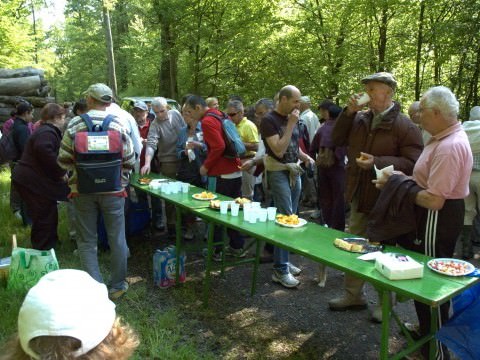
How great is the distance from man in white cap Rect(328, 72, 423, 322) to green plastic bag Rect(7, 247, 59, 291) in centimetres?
257

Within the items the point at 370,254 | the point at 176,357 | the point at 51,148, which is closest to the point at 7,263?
the point at 51,148

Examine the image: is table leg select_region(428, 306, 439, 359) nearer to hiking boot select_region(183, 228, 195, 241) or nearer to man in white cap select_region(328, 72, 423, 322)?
man in white cap select_region(328, 72, 423, 322)

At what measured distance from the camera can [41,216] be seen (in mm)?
4426

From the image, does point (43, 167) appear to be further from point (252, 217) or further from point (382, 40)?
point (382, 40)

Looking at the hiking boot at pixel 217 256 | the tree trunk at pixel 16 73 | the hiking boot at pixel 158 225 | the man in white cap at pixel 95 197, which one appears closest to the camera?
the man in white cap at pixel 95 197

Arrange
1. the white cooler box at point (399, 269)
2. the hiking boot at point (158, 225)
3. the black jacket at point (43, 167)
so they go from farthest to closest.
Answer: the hiking boot at point (158, 225) < the black jacket at point (43, 167) < the white cooler box at point (399, 269)

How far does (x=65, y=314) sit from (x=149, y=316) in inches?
103

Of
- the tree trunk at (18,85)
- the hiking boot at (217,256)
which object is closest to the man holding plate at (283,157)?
the hiking boot at (217,256)

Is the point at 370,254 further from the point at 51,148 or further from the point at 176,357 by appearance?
the point at 51,148

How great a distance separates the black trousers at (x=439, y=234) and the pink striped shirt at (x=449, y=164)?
10 centimetres

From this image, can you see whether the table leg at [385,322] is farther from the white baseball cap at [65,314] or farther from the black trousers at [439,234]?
the white baseball cap at [65,314]

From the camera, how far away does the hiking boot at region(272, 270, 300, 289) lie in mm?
3986

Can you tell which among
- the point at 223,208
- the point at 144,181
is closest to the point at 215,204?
the point at 223,208

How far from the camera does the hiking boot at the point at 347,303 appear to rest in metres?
3.51
